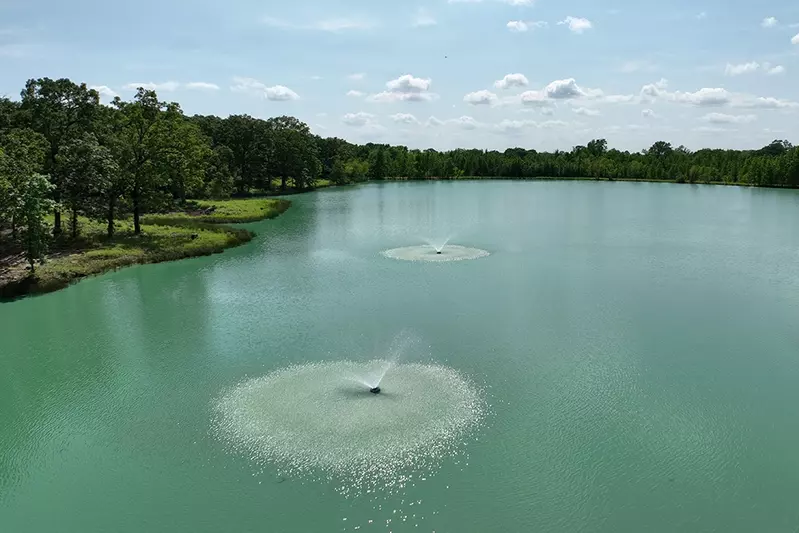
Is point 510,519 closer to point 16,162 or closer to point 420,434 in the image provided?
point 420,434

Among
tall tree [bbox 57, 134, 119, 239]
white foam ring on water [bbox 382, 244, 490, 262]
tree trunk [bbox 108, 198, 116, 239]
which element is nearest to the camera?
tall tree [bbox 57, 134, 119, 239]

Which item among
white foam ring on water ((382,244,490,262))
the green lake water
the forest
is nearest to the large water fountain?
white foam ring on water ((382,244,490,262))

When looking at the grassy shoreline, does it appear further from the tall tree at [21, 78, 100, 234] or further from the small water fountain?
the small water fountain

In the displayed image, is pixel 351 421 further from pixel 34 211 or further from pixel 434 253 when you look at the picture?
pixel 434 253

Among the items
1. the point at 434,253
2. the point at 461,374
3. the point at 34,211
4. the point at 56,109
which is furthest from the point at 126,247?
the point at 461,374

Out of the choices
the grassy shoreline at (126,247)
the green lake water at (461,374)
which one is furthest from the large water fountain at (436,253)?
the grassy shoreline at (126,247)

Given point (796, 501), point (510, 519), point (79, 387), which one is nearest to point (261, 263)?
point (79, 387)
